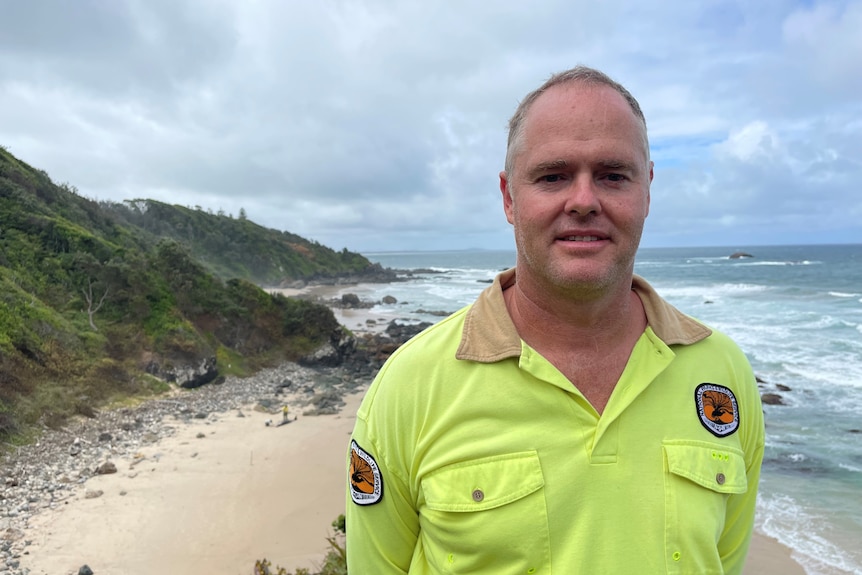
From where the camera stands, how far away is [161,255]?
22094mm

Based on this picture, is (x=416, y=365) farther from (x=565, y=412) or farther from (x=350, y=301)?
(x=350, y=301)

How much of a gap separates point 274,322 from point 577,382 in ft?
73.8

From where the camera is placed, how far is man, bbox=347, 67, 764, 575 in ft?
4.83

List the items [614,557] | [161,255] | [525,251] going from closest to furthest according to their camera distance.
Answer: [614,557]
[525,251]
[161,255]

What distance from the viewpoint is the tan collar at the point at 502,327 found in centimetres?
162

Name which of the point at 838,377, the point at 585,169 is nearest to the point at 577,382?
the point at 585,169

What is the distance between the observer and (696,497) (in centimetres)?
153

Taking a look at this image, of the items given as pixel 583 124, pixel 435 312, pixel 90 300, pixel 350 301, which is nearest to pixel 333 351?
pixel 90 300

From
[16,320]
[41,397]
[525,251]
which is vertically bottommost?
[41,397]

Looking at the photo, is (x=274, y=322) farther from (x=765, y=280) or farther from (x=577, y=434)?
(x=765, y=280)

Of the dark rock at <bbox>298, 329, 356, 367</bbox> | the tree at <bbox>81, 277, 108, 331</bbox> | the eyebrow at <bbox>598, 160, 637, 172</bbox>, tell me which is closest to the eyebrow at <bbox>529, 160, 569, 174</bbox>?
the eyebrow at <bbox>598, 160, 637, 172</bbox>

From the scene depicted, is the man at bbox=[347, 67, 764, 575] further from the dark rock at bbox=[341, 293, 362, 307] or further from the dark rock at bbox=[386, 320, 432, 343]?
the dark rock at bbox=[341, 293, 362, 307]

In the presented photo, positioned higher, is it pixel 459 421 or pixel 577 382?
pixel 577 382

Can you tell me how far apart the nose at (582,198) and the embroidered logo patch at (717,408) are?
0.68 m
